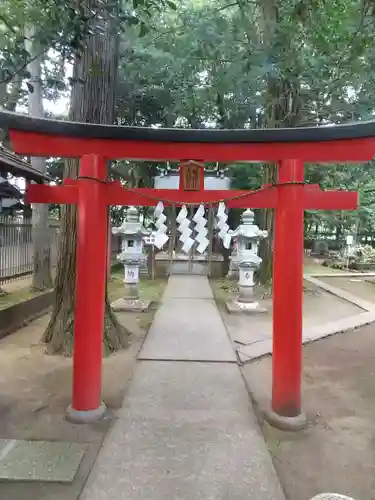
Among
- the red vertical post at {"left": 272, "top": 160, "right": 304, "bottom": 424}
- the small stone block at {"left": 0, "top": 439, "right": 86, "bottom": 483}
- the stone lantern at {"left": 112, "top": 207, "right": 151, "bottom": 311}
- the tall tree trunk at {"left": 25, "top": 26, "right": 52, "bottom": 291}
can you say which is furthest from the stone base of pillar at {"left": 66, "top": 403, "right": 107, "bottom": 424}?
the tall tree trunk at {"left": 25, "top": 26, "right": 52, "bottom": 291}

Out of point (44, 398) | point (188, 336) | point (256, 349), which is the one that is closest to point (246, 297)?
point (188, 336)

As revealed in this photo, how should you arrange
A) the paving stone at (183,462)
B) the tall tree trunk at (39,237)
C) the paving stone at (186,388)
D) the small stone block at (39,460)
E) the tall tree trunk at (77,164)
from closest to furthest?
the paving stone at (183,462) < the small stone block at (39,460) < the paving stone at (186,388) < the tall tree trunk at (77,164) < the tall tree trunk at (39,237)

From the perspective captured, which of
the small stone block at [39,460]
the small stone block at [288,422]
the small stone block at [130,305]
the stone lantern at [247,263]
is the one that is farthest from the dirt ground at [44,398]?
the stone lantern at [247,263]

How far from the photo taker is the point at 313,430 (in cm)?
379

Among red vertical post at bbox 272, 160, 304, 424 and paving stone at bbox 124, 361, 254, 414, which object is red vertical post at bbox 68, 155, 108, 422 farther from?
red vertical post at bbox 272, 160, 304, 424

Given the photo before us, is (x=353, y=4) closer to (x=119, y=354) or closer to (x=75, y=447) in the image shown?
(x=119, y=354)

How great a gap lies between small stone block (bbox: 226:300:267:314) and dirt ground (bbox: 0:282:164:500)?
10.0 ft

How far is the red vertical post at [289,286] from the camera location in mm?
3766

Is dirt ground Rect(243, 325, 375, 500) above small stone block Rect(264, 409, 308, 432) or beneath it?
beneath

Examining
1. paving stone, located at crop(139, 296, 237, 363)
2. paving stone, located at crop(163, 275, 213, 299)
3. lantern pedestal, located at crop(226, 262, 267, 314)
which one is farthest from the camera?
paving stone, located at crop(163, 275, 213, 299)

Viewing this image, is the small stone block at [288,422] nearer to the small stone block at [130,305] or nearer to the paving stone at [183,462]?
the paving stone at [183,462]

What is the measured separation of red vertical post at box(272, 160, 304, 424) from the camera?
3.77m

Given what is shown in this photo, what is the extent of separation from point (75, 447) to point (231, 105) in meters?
11.6

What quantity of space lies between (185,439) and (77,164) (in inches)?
171
